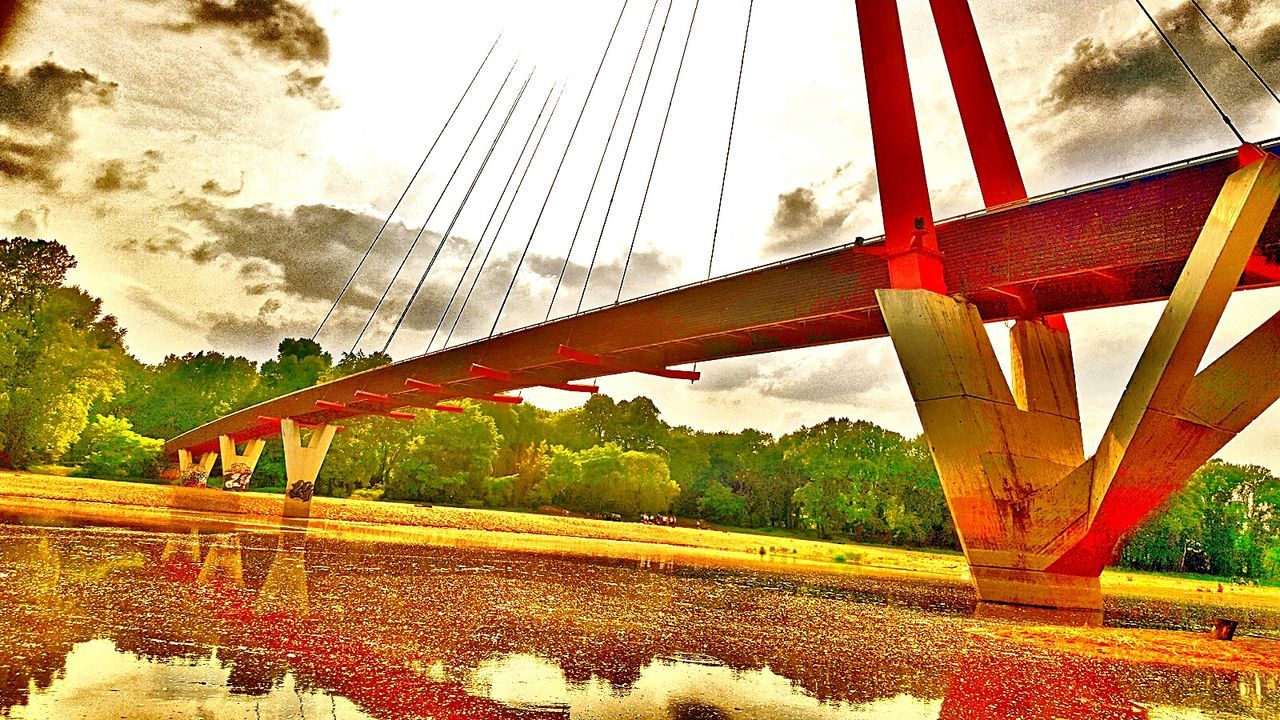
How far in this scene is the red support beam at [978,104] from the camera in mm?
23281

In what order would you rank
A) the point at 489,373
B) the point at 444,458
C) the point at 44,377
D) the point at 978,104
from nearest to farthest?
the point at 978,104
the point at 489,373
the point at 44,377
the point at 444,458

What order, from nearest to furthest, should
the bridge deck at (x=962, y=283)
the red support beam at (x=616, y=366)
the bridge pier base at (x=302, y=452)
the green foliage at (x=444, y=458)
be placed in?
the bridge deck at (x=962, y=283) < the red support beam at (x=616, y=366) < the bridge pier base at (x=302, y=452) < the green foliage at (x=444, y=458)

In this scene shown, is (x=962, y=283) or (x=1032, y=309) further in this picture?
(x=1032, y=309)

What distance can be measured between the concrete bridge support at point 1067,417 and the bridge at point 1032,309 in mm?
38

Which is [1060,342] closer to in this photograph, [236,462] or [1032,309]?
[1032,309]

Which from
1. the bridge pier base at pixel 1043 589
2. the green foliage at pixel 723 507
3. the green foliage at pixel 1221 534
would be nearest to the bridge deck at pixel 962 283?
the bridge pier base at pixel 1043 589

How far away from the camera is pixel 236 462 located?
73.1 meters

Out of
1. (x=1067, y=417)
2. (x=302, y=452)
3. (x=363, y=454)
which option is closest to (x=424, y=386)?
(x=302, y=452)

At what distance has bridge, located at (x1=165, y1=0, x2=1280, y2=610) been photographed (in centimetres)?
1500

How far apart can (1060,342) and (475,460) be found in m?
62.9

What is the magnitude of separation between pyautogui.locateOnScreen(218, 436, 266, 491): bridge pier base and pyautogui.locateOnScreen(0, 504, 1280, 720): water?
58796mm

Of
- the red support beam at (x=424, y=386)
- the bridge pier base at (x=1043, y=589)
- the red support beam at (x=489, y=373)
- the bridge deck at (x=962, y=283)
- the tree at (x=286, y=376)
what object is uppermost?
the tree at (x=286, y=376)

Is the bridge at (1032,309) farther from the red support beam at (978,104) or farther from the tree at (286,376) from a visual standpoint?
the tree at (286,376)

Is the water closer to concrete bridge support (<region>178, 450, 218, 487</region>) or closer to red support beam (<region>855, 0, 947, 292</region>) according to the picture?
red support beam (<region>855, 0, 947, 292</region>)
